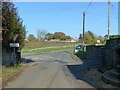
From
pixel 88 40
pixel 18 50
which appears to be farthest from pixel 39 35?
pixel 18 50

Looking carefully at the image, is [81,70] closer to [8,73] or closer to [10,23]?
[10,23]

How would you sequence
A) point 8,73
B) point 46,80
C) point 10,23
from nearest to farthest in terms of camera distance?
point 46,80 → point 8,73 → point 10,23

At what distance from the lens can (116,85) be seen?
17.4m

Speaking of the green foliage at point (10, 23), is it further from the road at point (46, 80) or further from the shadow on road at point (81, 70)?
the shadow on road at point (81, 70)

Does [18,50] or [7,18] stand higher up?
[7,18]

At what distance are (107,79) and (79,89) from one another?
7.27 feet

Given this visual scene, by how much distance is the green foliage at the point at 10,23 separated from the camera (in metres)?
29.0

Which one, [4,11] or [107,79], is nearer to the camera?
[107,79]

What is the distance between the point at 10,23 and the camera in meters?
31.0

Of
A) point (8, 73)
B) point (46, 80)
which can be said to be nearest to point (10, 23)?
point (8, 73)

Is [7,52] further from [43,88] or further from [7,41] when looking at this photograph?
[43,88]

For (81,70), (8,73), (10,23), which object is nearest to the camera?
(8,73)

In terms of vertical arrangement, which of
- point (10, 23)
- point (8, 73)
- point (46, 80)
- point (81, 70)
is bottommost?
point (81, 70)

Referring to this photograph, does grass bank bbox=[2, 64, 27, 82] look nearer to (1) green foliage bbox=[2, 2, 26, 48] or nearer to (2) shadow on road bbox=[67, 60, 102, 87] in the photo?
(1) green foliage bbox=[2, 2, 26, 48]
